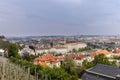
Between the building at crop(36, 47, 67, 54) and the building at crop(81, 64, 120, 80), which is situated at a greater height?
the building at crop(81, 64, 120, 80)

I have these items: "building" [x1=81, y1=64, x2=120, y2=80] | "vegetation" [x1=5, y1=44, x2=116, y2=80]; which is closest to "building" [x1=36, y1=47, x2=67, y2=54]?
"vegetation" [x1=5, y1=44, x2=116, y2=80]

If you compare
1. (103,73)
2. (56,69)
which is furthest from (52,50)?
Answer: (103,73)

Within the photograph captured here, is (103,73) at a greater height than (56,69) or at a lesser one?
lesser

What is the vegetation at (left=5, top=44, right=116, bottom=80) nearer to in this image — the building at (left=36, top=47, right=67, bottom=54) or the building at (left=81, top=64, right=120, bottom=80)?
the building at (left=81, top=64, right=120, bottom=80)

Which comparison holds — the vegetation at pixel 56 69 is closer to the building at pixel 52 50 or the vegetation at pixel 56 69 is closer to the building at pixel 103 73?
the building at pixel 103 73

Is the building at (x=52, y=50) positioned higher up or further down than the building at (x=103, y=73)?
further down

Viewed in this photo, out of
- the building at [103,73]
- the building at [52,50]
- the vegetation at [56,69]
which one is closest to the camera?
the building at [103,73]


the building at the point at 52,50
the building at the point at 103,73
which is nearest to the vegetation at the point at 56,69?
the building at the point at 103,73

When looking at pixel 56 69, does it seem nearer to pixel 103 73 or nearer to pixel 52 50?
pixel 103 73

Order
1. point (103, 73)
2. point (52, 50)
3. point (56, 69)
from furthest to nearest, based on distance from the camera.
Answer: point (52, 50) < point (56, 69) < point (103, 73)

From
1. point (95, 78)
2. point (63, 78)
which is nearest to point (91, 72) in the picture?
point (95, 78)
